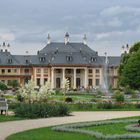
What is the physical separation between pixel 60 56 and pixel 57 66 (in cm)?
226

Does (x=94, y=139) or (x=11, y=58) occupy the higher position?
(x=11, y=58)

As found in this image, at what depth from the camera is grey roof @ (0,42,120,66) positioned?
3925 inches

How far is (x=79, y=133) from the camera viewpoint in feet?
60.5

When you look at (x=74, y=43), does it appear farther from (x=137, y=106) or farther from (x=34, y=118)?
(x=34, y=118)

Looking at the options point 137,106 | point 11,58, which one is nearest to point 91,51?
point 11,58

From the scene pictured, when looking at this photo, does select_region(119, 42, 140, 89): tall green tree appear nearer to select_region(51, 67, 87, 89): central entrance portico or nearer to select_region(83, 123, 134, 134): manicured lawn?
select_region(51, 67, 87, 89): central entrance portico

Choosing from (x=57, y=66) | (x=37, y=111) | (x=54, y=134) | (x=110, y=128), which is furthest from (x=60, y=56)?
(x=54, y=134)

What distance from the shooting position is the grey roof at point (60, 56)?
99688mm

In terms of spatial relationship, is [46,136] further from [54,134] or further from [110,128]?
[110,128]

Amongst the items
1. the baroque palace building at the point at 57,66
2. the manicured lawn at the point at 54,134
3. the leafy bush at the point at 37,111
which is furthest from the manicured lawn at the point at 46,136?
the baroque palace building at the point at 57,66

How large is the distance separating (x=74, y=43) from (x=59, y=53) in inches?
230

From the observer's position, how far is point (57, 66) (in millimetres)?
99188

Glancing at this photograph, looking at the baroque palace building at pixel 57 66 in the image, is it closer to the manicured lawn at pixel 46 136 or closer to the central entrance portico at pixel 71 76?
the central entrance portico at pixel 71 76

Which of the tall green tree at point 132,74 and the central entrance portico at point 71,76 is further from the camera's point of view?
the central entrance portico at point 71,76
